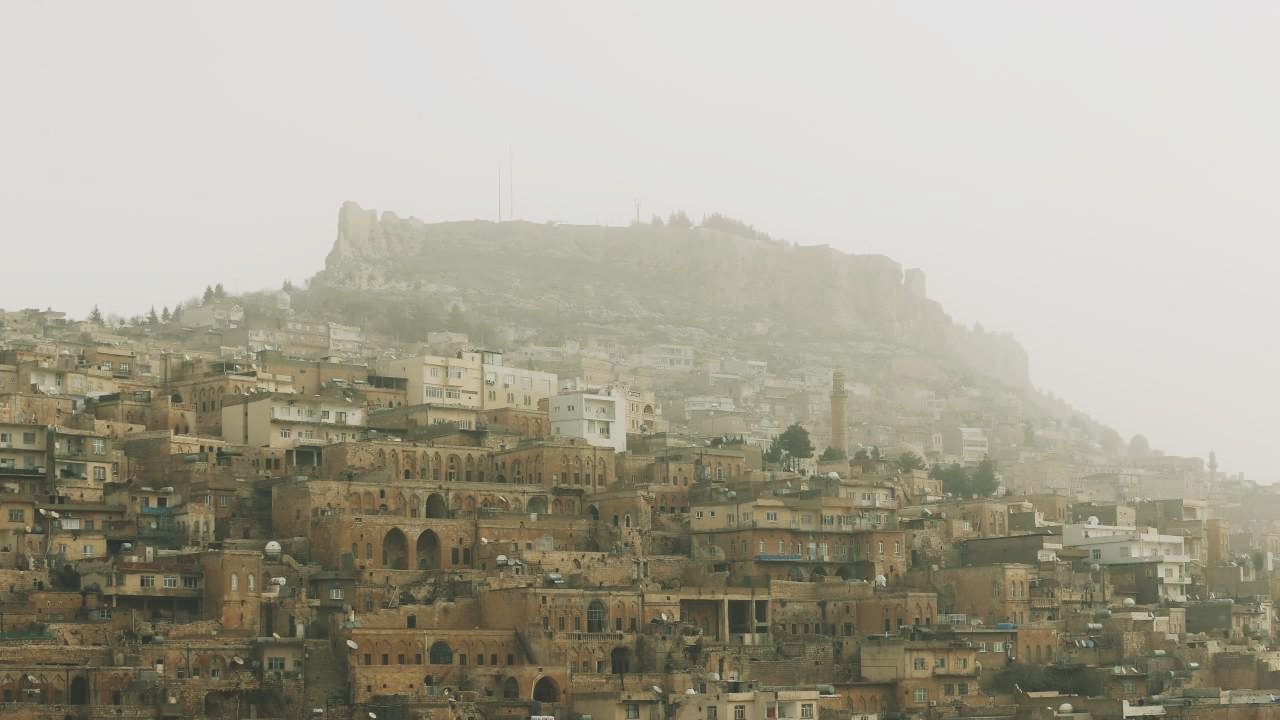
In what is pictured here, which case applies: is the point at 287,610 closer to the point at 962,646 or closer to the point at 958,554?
the point at 962,646

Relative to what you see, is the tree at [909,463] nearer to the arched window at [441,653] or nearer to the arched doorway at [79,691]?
the arched window at [441,653]

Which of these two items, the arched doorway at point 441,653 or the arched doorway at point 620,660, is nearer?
the arched doorway at point 441,653

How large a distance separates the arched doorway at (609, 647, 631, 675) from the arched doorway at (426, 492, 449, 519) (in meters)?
11.2

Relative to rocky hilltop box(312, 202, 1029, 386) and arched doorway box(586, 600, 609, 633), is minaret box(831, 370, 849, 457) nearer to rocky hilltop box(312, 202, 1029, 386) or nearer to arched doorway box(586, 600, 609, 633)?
rocky hilltop box(312, 202, 1029, 386)

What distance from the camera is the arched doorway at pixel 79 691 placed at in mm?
55156

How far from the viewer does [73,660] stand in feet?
185

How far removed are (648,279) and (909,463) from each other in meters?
59.6

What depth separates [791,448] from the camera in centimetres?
9919

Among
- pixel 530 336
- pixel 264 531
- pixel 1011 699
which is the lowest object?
pixel 1011 699

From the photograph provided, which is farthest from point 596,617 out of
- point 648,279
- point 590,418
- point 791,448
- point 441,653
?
point 648,279

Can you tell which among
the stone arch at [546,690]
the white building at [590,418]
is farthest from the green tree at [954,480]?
the stone arch at [546,690]

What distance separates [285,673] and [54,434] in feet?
56.2

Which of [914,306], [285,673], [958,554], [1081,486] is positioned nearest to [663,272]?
[914,306]

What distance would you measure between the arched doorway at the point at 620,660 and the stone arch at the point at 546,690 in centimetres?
317
